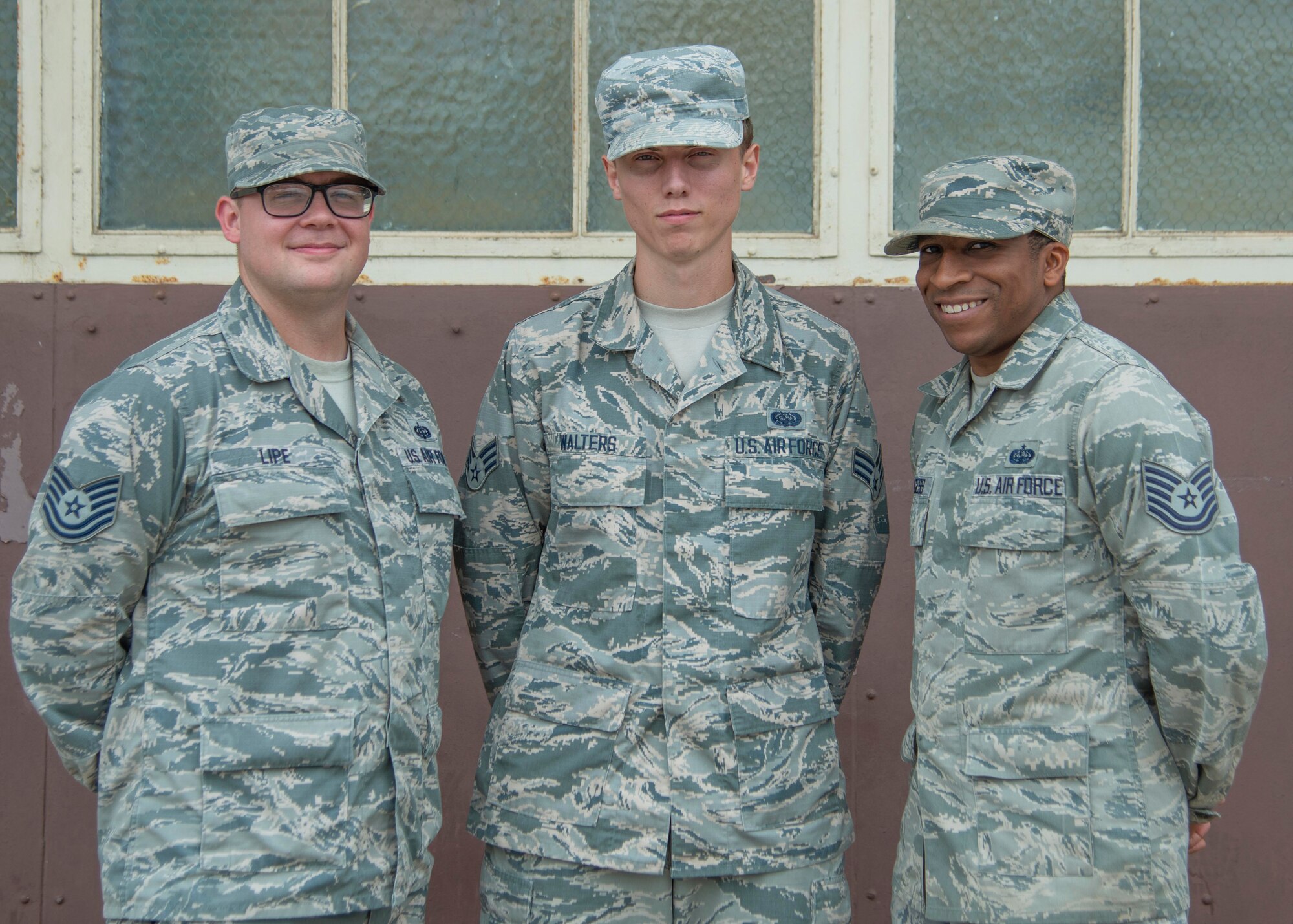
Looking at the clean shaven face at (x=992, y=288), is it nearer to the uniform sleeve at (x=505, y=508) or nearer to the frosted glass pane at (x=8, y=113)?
the uniform sleeve at (x=505, y=508)

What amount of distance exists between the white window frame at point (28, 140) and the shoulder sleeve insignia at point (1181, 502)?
2.69m

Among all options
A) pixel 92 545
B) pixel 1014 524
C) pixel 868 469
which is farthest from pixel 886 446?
pixel 92 545

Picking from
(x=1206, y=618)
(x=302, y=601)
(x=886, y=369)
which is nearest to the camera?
(x=1206, y=618)

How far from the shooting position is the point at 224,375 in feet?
6.41

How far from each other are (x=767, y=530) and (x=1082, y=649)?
60 centimetres

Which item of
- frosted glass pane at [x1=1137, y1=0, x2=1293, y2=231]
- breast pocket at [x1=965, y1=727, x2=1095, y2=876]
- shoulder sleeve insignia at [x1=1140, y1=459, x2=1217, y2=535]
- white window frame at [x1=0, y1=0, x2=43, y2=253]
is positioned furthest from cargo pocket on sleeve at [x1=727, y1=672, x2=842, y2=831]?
white window frame at [x1=0, y1=0, x2=43, y2=253]

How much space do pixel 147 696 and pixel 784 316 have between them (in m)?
1.36

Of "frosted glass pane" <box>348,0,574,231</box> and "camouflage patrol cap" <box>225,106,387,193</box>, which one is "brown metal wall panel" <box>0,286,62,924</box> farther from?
"camouflage patrol cap" <box>225,106,387,193</box>

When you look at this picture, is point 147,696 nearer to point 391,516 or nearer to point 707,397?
point 391,516

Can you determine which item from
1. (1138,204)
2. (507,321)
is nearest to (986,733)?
(507,321)

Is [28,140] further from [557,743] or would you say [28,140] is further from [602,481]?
[557,743]

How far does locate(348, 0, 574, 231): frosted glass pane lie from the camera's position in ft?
10.1

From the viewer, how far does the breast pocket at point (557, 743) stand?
215cm

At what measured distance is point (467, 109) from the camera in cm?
308
